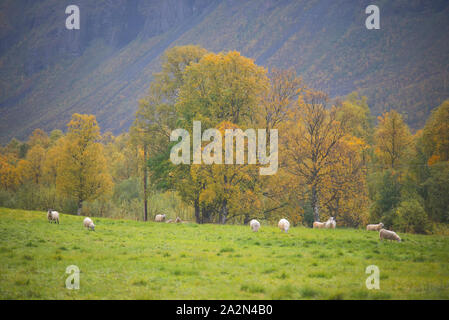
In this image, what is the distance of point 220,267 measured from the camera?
14.5 meters

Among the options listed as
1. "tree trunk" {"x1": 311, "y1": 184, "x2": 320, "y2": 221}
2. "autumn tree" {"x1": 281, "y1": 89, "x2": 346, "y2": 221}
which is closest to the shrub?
"tree trunk" {"x1": 311, "y1": 184, "x2": 320, "y2": 221}

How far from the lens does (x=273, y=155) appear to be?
117 ft

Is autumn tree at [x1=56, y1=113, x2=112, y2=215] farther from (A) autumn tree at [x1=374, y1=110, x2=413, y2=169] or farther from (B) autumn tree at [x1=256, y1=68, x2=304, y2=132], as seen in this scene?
(A) autumn tree at [x1=374, y1=110, x2=413, y2=169]

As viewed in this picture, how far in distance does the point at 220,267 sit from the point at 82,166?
4207 cm

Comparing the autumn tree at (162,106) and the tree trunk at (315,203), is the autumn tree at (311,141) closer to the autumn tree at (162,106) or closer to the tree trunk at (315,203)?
the tree trunk at (315,203)

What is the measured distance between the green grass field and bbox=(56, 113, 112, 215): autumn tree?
96.8ft

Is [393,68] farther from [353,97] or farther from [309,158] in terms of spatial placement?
[309,158]

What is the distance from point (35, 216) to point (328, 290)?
1246 inches

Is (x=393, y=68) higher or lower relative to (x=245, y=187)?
higher

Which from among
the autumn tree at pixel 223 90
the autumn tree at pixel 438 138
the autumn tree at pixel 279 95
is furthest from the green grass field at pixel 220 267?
the autumn tree at pixel 438 138

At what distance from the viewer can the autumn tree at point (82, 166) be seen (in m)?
51.6

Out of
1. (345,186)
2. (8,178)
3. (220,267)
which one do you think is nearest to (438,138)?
(345,186)

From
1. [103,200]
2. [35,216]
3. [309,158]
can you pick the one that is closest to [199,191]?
[309,158]

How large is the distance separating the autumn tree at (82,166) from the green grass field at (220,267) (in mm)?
29501
